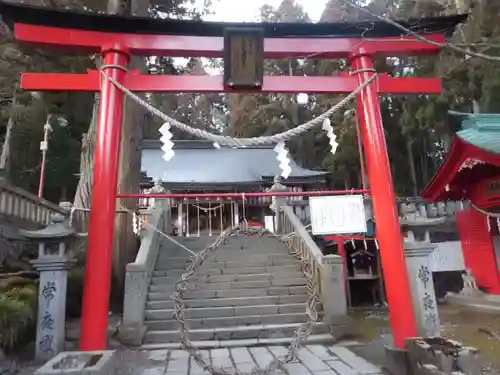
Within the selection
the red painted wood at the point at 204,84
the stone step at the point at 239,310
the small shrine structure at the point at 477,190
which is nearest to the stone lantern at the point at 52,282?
the red painted wood at the point at 204,84

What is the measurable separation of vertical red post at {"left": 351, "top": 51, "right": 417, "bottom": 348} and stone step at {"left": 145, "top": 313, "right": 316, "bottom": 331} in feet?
8.89

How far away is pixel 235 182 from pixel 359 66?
13.7 metres

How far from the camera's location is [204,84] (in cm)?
589

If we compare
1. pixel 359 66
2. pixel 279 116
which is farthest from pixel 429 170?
pixel 359 66

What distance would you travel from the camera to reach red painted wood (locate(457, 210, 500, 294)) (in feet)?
31.8

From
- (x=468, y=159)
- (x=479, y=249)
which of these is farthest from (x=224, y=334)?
(x=479, y=249)

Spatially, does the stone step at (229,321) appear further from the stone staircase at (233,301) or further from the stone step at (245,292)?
the stone step at (245,292)

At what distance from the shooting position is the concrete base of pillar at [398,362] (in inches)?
184

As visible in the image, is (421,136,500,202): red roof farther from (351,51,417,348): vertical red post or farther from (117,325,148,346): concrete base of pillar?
(117,325,148,346): concrete base of pillar

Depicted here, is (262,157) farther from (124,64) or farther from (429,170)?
(124,64)

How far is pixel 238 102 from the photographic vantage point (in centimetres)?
2980

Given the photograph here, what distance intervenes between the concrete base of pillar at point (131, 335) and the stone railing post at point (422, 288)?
4643 mm

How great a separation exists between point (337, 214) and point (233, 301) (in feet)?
11.8

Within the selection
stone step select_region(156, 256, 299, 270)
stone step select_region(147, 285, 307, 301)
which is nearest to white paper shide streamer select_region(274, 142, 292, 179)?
stone step select_region(147, 285, 307, 301)
